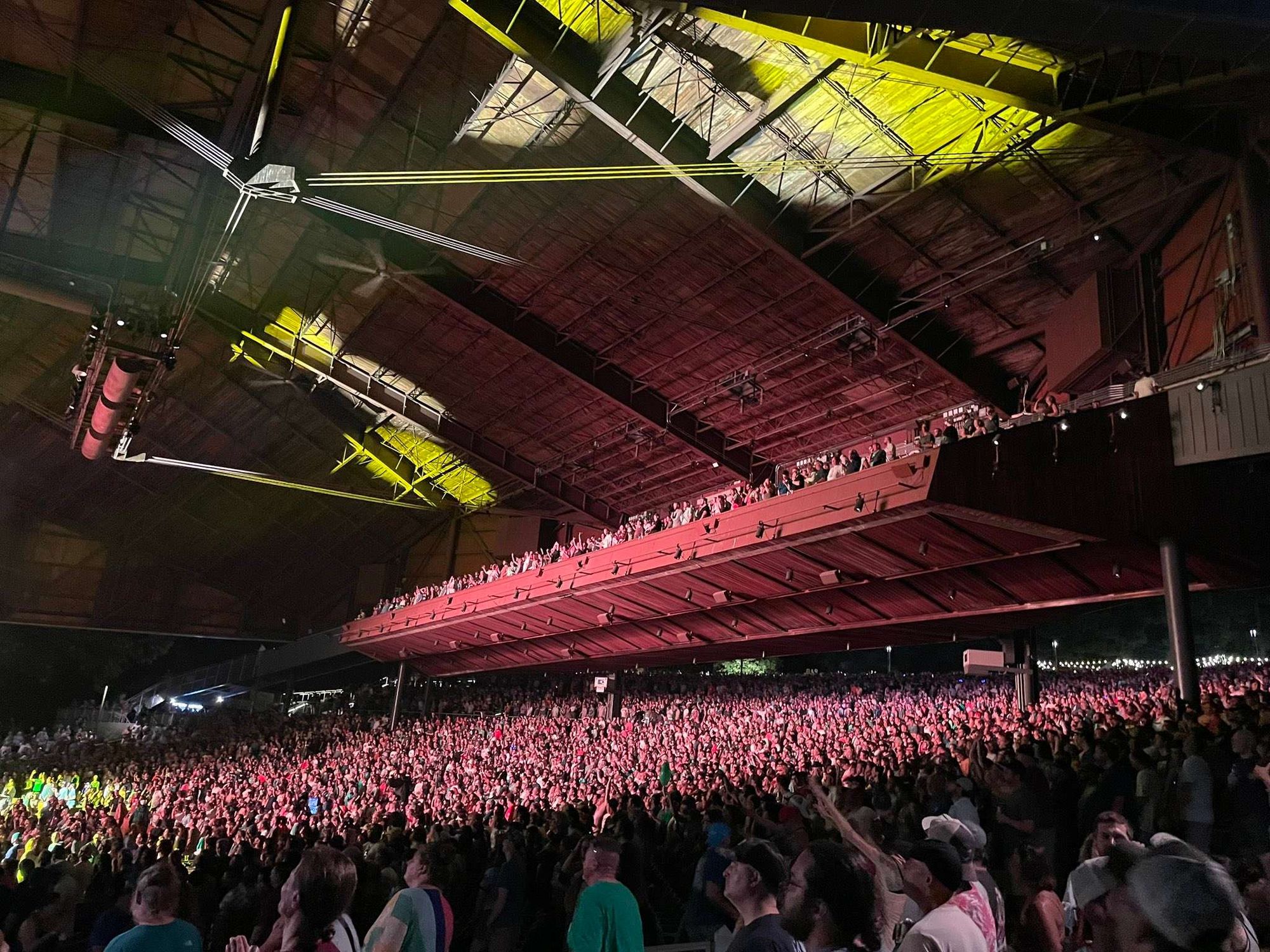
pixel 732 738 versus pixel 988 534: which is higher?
pixel 988 534

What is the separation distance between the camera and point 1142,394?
12555mm

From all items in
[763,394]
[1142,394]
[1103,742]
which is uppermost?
[763,394]

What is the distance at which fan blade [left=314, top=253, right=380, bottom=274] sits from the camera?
19.4 metres

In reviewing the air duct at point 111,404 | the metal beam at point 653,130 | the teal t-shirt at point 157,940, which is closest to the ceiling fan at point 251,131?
the metal beam at point 653,130

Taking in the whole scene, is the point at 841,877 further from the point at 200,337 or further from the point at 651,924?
the point at 200,337

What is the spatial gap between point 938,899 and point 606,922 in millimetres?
1475

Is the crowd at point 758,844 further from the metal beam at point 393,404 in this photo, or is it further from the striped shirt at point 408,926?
the metal beam at point 393,404

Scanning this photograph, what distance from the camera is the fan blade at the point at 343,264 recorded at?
19438 mm

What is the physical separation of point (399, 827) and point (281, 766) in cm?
1748

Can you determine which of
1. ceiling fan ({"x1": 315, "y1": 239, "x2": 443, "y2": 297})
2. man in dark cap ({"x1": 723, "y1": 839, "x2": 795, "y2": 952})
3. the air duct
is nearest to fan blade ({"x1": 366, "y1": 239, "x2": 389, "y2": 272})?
ceiling fan ({"x1": 315, "y1": 239, "x2": 443, "y2": 297})

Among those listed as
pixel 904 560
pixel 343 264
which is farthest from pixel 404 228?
pixel 904 560

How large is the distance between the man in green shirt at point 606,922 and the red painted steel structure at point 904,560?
9.64m

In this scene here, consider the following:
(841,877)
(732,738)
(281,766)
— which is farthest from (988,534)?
(281,766)

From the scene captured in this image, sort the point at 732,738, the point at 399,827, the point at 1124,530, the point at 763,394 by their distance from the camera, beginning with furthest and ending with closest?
the point at 763,394
the point at 732,738
the point at 1124,530
the point at 399,827
